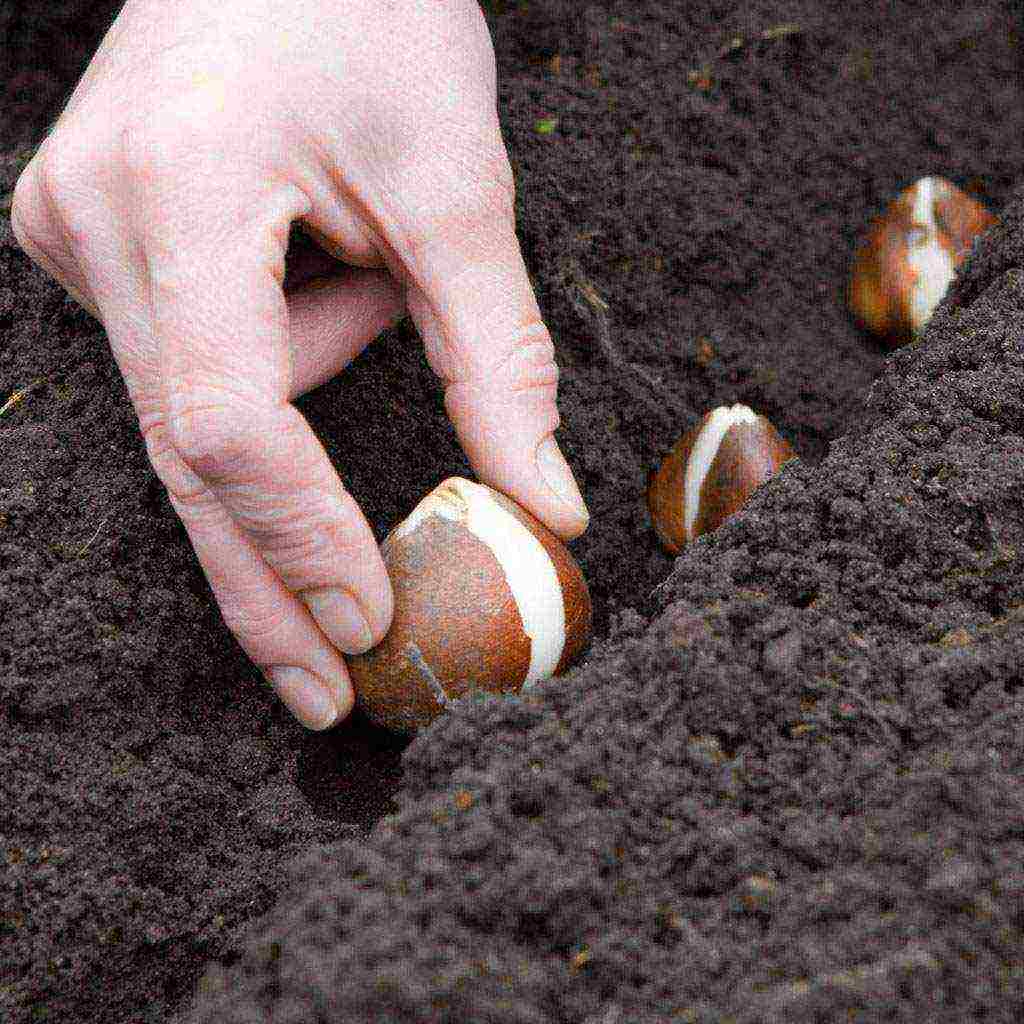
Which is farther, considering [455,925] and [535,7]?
[535,7]

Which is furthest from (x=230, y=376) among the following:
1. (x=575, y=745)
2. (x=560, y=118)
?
(x=560, y=118)

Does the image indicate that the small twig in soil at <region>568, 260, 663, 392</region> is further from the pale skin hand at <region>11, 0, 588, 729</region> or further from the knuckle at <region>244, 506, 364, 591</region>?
the knuckle at <region>244, 506, 364, 591</region>

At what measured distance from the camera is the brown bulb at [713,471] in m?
1.89

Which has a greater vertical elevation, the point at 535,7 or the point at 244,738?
the point at 535,7

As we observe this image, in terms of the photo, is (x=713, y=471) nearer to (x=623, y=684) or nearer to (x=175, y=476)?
(x=623, y=684)

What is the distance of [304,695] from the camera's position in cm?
161

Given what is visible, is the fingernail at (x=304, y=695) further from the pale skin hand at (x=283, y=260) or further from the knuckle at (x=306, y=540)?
the knuckle at (x=306, y=540)

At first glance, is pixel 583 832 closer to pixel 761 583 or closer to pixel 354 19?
pixel 761 583

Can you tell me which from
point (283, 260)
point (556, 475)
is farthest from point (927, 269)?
point (283, 260)

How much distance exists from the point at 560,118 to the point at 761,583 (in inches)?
46.0

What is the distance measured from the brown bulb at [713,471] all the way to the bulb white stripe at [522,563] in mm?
374

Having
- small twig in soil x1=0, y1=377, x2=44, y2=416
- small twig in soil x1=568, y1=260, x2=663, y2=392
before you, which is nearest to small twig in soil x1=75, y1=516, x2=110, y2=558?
small twig in soil x1=0, y1=377, x2=44, y2=416

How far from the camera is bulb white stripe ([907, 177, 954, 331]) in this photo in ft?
7.83

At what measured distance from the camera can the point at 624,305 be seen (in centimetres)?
220
